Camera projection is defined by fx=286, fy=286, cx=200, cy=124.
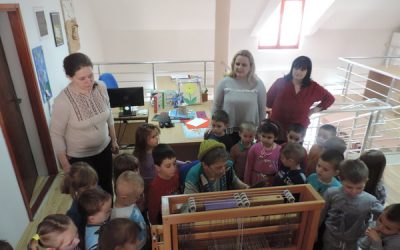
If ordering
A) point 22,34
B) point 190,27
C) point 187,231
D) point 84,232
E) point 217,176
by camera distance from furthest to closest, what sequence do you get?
point 190,27
point 22,34
point 217,176
point 84,232
point 187,231

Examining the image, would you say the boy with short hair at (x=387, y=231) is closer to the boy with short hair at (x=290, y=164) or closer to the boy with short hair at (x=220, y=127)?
the boy with short hair at (x=290, y=164)

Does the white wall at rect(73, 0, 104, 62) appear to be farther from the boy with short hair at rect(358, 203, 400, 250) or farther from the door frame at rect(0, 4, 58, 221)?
the boy with short hair at rect(358, 203, 400, 250)

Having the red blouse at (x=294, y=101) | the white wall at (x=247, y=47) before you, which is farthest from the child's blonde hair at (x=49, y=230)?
the white wall at (x=247, y=47)

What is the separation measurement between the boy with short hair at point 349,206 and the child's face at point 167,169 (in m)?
0.91

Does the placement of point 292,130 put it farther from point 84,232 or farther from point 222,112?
point 84,232

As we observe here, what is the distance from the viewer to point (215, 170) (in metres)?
1.55

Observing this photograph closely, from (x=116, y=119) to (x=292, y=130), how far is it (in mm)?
2464

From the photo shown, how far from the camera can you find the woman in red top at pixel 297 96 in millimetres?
2457

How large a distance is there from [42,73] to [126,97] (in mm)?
1008

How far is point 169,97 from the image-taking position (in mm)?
3787

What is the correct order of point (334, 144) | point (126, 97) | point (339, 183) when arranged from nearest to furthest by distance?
point (339, 183) → point (334, 144) → point (126, 97)

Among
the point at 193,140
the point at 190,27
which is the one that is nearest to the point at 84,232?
the point at 193,140

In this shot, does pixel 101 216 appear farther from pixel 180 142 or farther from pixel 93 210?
pixel 180 142

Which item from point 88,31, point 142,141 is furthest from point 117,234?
point 88,31
